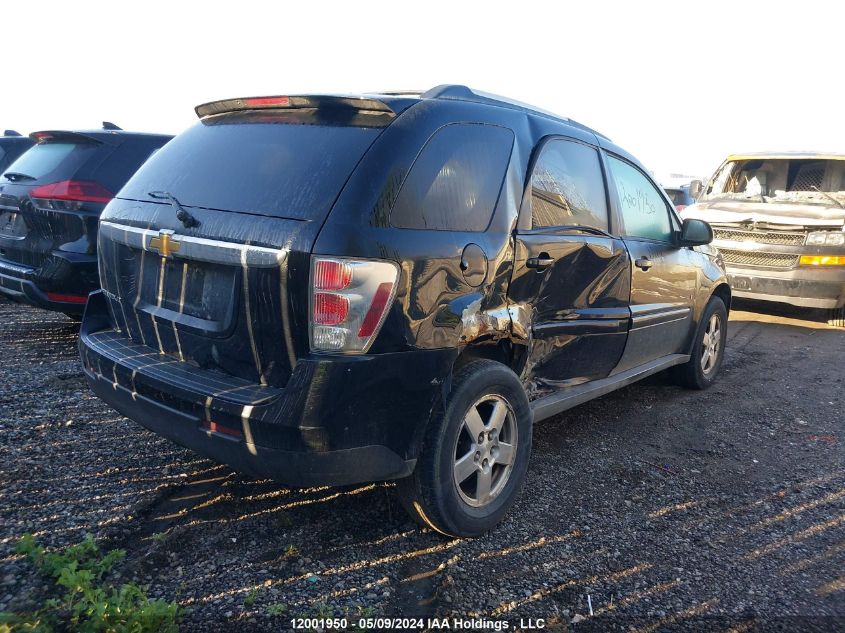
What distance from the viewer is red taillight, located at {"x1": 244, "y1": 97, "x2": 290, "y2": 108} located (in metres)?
2.87

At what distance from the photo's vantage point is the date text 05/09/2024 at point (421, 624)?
2.35 meters

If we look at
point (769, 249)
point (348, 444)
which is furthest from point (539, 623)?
point (769, 249)

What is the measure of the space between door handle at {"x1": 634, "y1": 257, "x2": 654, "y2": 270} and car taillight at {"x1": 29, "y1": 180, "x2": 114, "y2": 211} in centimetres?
399

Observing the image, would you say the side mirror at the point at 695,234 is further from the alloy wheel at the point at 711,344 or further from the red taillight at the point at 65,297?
the red taillight at the point at 65,297

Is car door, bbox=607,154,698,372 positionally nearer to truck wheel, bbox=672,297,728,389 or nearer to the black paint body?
truck wheel, bbox=672,297,728,389

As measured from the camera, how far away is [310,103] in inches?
110

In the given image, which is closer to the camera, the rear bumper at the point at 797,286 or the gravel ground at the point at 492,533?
the gravel ground at the point at 492,533

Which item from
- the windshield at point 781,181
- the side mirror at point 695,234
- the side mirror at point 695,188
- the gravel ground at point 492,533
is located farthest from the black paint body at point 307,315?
the side mirror at point 695,188

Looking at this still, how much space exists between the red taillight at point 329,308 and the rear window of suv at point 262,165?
0.31 metres

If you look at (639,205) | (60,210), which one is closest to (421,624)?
(639,205)

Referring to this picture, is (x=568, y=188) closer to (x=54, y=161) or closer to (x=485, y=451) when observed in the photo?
(x=485, y=451)

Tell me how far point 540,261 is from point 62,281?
151 inches

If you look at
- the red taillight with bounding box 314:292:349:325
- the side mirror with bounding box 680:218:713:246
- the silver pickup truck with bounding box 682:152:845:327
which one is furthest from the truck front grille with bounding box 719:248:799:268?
the red taillight with bounding box 314:292:349:325

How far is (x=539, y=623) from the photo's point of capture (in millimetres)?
2465
